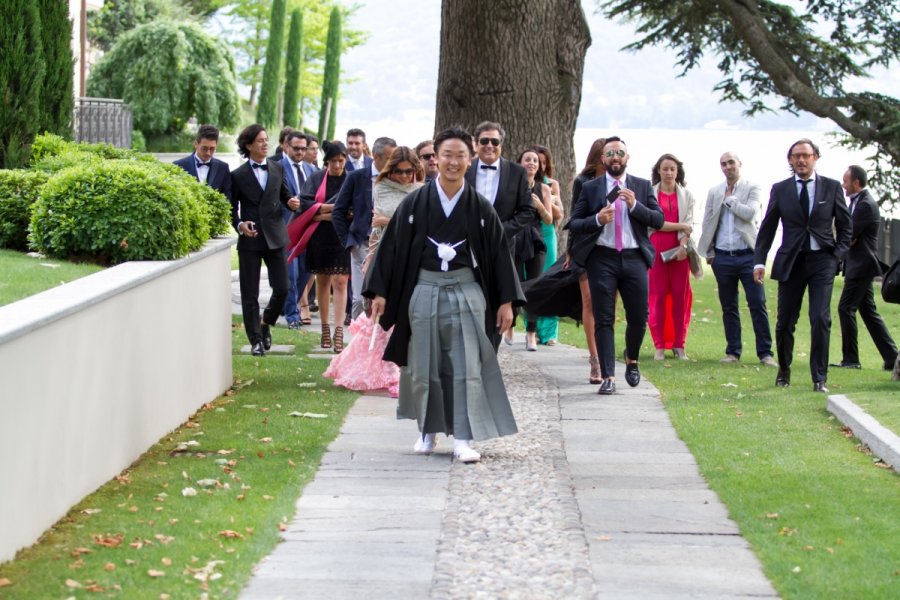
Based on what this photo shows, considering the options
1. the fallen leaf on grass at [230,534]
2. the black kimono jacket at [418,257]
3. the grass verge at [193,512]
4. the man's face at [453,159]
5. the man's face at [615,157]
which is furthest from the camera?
A: the man's face at [615,157]

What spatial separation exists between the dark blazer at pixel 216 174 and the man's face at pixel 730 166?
15.3 ft

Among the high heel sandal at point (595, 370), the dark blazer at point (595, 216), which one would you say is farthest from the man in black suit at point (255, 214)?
the high heel sandal at point (595, 370)

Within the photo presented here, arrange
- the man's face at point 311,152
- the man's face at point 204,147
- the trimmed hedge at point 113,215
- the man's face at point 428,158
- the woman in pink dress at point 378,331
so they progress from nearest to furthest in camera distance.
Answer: the trimmed hedge at point 113,215 < the woman in pink dress at point 378,331 < the man's face at point 428,158 < the man's face at point 204,147 < the man's face at point 311,152

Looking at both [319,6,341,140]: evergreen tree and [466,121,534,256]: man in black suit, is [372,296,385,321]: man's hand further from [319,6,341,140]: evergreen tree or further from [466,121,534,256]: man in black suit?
[319,6,341,140]: evergreen tree

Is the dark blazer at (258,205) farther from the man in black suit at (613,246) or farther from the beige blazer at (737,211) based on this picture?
the beige blazer at (737,211)

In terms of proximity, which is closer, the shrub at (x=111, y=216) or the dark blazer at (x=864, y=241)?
the shrub at (x=111, y=216)

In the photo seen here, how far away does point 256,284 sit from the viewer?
12.2m

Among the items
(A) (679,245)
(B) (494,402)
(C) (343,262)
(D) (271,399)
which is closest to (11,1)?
(C) (343,262)

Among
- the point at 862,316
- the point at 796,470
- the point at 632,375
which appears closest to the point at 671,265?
the point at 862,316

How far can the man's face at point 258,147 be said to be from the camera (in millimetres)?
12047

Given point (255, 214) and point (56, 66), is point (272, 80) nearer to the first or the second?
point (56, 66)

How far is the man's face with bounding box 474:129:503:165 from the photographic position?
1055cm

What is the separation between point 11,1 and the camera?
1324 centimetres

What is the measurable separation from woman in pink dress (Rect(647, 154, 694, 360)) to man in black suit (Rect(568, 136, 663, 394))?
2.39 metres
